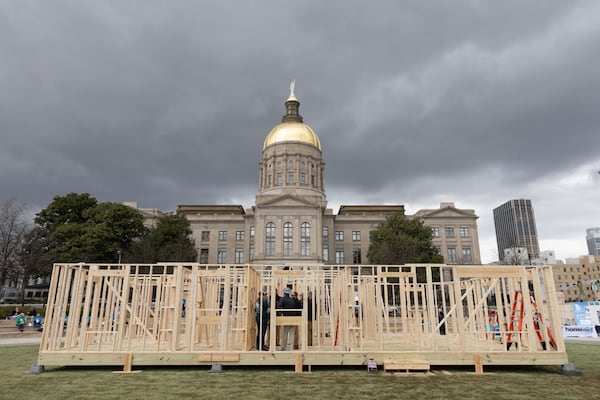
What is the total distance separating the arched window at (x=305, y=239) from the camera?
69688 millimetres

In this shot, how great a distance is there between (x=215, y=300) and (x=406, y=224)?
49037 millimetres

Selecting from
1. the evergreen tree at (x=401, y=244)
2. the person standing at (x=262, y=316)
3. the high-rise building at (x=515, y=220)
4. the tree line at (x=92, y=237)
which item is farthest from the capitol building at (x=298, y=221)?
the high-rise building at (x=515, y=220)

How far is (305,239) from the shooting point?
2773 inches

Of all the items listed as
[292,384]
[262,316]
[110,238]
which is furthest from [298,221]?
[292,384]

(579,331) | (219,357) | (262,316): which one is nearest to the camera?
Answer: (219,357)

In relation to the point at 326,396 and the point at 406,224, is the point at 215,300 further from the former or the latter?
the point at 406,224

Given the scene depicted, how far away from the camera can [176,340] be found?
40.0ft

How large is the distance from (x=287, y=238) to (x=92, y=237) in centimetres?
3110

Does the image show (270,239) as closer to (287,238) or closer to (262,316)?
(287,238)

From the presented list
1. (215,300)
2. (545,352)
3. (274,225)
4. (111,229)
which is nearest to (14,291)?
(111,229)

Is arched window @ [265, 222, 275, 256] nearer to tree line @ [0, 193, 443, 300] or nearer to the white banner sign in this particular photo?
tree line @ [0, 193, 443, 300]

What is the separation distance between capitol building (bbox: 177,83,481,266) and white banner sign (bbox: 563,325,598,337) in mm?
44816

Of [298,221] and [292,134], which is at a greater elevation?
[292,134]

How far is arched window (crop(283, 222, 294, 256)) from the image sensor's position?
6956 cm
